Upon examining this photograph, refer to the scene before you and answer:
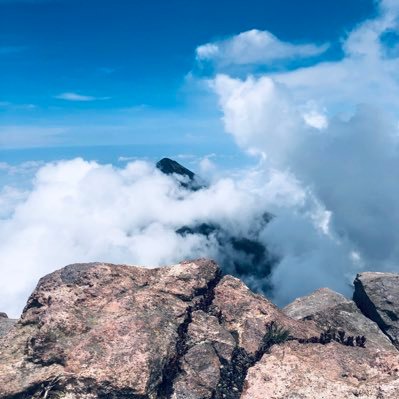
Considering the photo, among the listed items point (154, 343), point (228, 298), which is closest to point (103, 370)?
point (154, 343)

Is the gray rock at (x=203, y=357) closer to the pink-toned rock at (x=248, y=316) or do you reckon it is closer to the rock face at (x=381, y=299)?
the pink-toned rock at (x=248, y=316)

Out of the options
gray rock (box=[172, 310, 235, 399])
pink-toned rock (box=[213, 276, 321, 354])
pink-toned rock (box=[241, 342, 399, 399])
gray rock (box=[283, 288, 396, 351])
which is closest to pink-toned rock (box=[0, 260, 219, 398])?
gray rock (box=[172, 310, 235, 399])

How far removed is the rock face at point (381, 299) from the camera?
76.6 ft

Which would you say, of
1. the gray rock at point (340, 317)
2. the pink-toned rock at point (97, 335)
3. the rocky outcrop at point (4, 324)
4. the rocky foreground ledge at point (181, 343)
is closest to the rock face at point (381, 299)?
the rocky foreground ledge at point (181, 343)

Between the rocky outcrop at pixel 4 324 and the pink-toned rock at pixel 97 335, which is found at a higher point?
the pink-toned rock at pixel 97 335

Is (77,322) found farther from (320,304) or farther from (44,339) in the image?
(320,304)

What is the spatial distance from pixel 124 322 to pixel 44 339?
3154mm

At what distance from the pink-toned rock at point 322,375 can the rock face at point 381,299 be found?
5.23 m

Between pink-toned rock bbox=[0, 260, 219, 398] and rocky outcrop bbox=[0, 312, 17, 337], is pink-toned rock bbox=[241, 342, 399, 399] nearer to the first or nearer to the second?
pink-toned rock bbox=[0, 260, 219, 398]

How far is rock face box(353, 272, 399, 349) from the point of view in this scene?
2334cm

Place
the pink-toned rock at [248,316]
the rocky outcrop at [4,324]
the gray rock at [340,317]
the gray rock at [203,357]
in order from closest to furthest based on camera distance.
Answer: the gray rock at [203,357] → the pink-toned rock at [248,316] → the gray rock at [340,317] → the rocky outcrop at [4,324]

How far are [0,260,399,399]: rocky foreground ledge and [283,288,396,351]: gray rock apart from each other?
0.24ft

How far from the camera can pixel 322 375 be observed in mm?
16453

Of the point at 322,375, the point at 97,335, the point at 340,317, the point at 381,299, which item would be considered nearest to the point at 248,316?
the point at 322,375
